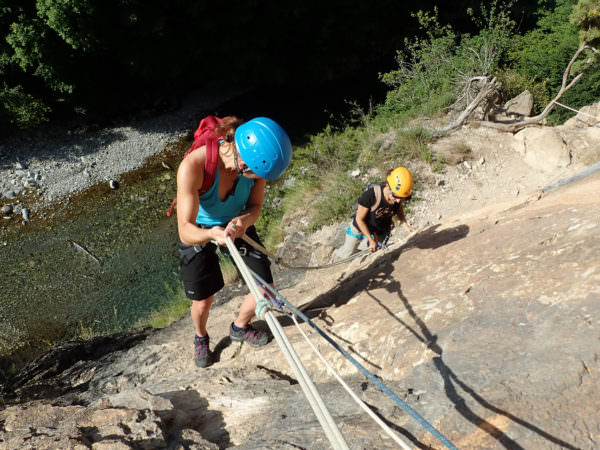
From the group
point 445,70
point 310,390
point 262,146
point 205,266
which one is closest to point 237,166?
point 262,146

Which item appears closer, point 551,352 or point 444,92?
point 551,352

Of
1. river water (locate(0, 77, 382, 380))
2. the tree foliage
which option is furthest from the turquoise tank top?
the tree foliage

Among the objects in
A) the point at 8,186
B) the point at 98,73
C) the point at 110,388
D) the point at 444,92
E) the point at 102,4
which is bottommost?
the point at 110,388

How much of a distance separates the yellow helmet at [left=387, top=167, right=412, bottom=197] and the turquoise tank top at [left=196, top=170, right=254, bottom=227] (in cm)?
163

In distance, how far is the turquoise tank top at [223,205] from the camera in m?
2.55

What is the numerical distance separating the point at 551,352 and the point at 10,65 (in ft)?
46.7

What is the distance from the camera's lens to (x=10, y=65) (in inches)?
425

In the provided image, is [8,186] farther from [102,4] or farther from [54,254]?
[102,4]

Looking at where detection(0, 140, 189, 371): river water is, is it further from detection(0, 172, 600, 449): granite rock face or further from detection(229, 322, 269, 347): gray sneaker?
detection(229, 322, 269, 347): gray sneaker

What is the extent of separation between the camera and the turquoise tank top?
255cm

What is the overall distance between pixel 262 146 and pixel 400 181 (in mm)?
1941

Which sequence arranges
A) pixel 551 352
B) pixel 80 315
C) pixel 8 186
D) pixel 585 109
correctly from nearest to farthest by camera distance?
pixel 551 352 → pixel 80 315 → pixel 585 109 → pixel 8 186

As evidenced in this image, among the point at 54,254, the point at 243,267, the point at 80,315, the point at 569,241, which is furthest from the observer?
the point at 54,254

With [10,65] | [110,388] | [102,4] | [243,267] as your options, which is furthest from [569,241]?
[10,65]
